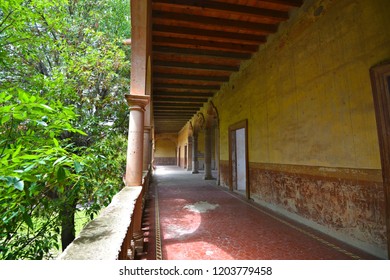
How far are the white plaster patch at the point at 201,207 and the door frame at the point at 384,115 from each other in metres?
3.65

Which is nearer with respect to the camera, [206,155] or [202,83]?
[202,83]

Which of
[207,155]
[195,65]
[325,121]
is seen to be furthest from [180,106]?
[325,121]

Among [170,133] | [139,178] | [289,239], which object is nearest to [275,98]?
[289,239]

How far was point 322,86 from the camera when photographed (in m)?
3.86

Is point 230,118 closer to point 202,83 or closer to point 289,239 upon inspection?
point 202,83

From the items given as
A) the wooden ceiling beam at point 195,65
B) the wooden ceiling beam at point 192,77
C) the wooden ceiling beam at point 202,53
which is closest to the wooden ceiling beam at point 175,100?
the wooden ceiling beam at point 192,77

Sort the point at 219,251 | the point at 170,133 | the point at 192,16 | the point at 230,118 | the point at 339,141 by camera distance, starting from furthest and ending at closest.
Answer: the point at 170,133, the point at 230,118, the point at 192,16, the point at 339,141, the point at 219,251

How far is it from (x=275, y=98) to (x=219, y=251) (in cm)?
388

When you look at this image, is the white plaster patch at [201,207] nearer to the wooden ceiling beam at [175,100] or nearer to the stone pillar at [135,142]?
the stone pillar at [135,142]

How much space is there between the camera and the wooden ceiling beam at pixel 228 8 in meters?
4.52

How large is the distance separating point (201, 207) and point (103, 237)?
4.36m

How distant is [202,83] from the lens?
8.98m

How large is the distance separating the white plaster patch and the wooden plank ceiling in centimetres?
452
